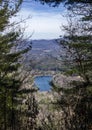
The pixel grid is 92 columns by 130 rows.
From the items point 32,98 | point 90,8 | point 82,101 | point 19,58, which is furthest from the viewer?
point 19,58

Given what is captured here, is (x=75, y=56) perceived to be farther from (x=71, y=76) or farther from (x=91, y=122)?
(x=91, y=122)

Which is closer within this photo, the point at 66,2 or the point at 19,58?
the point at 66,2

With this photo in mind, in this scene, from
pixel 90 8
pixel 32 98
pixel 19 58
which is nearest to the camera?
pixel 32 98

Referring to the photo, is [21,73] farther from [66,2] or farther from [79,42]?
[66,2]

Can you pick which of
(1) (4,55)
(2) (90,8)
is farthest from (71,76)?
(2) (90,8)

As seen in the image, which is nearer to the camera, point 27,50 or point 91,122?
point 91,122

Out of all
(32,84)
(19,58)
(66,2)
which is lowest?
(32,84)

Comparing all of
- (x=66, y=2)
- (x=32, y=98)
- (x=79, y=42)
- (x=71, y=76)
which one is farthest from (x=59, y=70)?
(x=32, y=98)

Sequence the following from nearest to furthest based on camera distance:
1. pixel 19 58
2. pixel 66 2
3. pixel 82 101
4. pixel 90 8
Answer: pixel 82 101 < pixel 66 2 < pixel 90 8 < pixel 19 58

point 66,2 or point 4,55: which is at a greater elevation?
point 66,2
